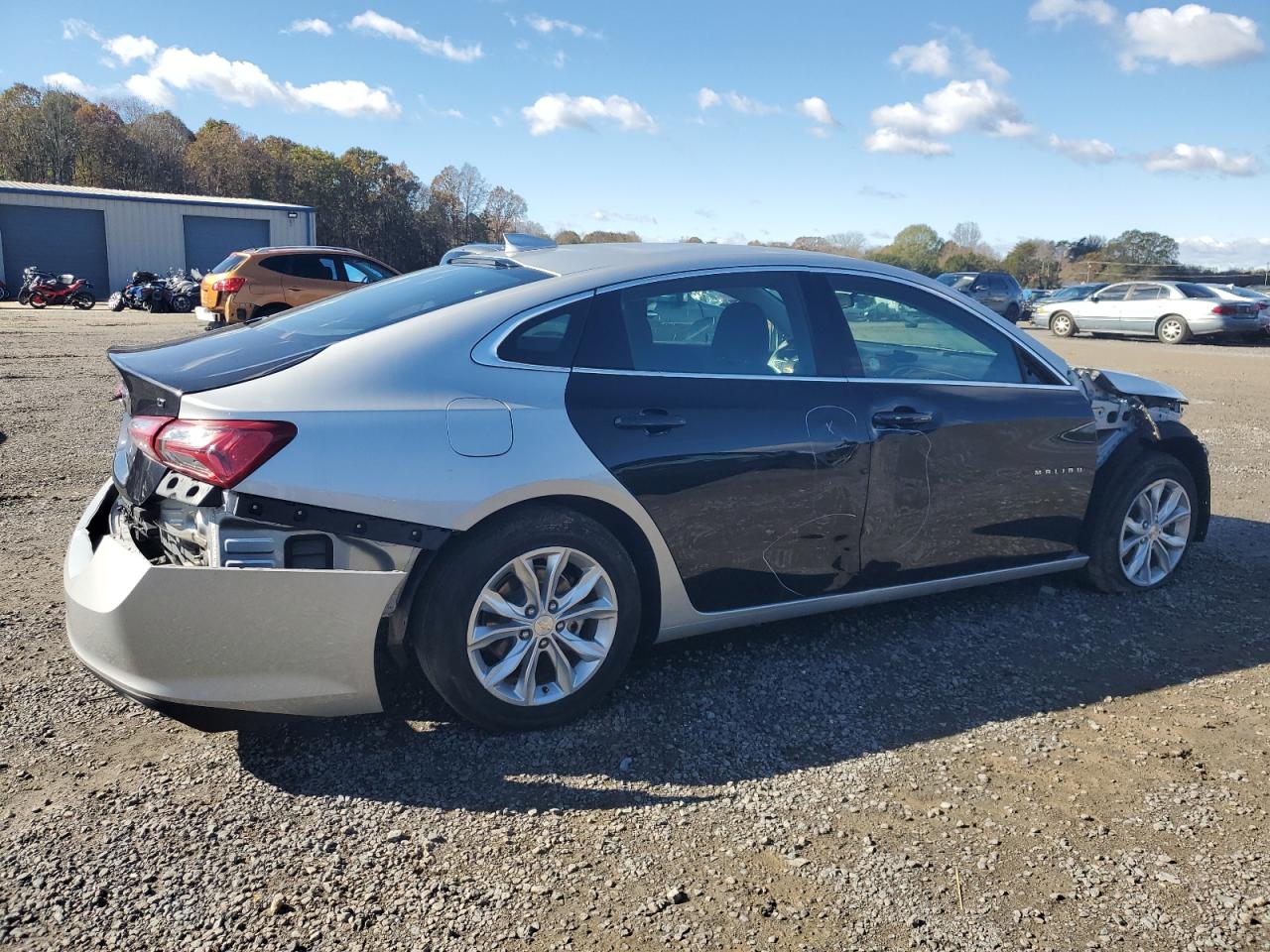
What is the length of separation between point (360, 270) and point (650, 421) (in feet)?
53.1

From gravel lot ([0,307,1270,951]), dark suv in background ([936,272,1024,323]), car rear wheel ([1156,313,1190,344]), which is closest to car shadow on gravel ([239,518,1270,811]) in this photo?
gravel lot ([0,307,1270,951])

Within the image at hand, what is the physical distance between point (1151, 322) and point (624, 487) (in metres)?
25.8

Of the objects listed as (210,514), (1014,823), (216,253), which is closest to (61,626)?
(210,514)

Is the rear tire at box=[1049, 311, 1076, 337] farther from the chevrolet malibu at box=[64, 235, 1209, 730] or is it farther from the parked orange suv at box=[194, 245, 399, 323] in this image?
the chevrolet malibu at box=[64, 235, 1209, 730]

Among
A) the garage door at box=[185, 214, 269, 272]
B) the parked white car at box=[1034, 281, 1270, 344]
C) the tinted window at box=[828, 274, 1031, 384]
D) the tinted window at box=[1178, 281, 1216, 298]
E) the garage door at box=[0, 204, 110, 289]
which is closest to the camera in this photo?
the tinted window at box=[828, 274, 1031, 384]

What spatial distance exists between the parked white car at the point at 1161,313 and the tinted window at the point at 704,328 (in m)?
24.5

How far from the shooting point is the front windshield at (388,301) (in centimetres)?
335

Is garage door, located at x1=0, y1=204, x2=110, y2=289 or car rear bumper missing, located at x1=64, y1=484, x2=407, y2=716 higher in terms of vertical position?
garage door, located at x1=0, y1=204, x2=110, y2=289

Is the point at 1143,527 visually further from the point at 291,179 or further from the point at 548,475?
the point at 291,179

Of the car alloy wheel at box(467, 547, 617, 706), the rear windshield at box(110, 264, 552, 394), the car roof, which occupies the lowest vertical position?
the car alloy wheel at box(467, 547, 617, 706)

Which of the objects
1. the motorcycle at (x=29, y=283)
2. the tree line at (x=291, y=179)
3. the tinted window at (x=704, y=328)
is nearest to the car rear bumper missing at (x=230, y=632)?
the tinted window at (x=704, y=328)

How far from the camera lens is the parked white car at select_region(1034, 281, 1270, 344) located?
938 inches

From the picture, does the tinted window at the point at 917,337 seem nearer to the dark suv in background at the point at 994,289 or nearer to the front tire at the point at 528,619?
the front tire at the point at 528,619

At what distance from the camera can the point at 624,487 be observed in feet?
10.7
